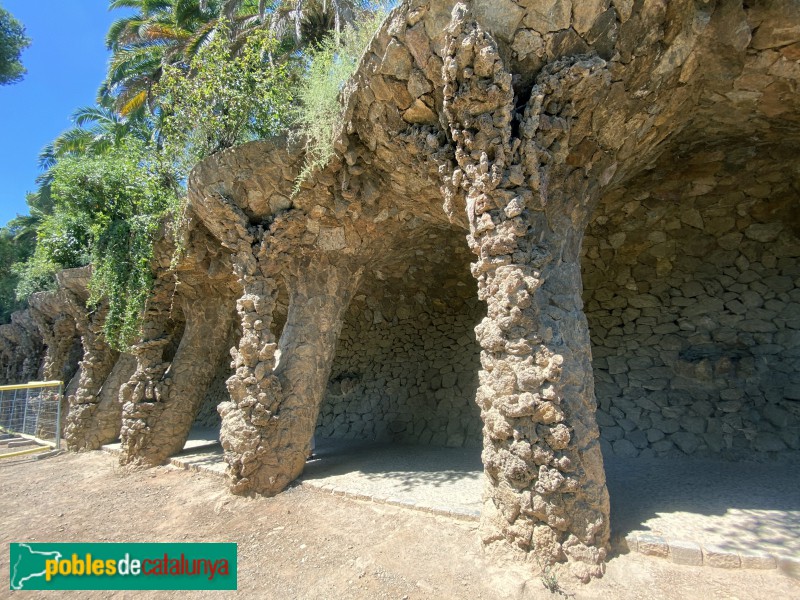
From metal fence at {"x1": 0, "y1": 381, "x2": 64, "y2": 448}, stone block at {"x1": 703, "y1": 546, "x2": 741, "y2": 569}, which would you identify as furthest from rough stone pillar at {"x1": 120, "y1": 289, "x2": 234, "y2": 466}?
stone block at {"x1": 703, "y1": 546, "x2": 741, "y2": 569}

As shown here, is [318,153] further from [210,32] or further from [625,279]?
[210,32]

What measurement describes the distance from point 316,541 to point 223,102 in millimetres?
5025

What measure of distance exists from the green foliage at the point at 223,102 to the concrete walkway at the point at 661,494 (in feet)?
13.5

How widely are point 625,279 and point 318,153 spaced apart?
14.0ft

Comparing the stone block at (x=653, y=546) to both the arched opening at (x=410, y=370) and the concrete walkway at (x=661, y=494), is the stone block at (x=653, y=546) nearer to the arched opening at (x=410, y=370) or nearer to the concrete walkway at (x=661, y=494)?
the concrete walkway at (x=661, y=494)

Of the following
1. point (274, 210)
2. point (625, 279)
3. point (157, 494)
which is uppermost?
point (274, 210)

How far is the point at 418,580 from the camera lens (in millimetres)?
2896

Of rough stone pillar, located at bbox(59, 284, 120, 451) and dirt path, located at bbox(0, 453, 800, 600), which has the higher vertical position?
rough stone pillar, located at bbox(59, 284, 120, 451)

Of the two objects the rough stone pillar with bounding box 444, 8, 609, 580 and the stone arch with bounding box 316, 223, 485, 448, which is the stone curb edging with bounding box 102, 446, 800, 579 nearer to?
the rough stone pillar with bounding box 444, 8, 609, 580

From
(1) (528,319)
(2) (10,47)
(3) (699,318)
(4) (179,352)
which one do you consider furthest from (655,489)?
(2) (10,47)

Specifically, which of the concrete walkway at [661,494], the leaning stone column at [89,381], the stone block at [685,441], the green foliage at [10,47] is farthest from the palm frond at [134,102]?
the stone block at [685,441]

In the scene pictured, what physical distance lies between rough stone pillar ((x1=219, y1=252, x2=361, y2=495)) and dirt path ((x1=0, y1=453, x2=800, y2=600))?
1.18 ft

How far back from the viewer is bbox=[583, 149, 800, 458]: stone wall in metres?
4.82

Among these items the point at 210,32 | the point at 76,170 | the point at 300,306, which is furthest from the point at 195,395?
the point at 210,32
